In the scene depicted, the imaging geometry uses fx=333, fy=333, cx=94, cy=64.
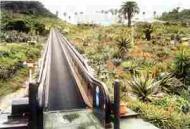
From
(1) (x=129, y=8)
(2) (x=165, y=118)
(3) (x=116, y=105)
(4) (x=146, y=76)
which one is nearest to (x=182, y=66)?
(4) (x=146, y=76)

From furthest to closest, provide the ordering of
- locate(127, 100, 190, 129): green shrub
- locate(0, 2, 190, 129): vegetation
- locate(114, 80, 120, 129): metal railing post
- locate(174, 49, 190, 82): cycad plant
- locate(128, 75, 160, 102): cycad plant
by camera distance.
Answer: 1. locate(174, 49, 190, 82): cycad plant
2. locate(128, 75, 160, 102): cycad plant
3. locate(0, 2, 190, 129): vegetation
4. locate(127, 100, 190, 129): green shrub
5. locate(114, 80, 120, 129): metal railing post

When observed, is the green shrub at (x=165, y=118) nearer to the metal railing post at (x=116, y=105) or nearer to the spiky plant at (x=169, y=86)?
the metal railing post at (x=116, y=105)

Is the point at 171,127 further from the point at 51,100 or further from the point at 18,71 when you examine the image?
the point at 18,71

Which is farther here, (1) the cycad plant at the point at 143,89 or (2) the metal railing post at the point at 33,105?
(1) the cycad plant at the point at 143,89

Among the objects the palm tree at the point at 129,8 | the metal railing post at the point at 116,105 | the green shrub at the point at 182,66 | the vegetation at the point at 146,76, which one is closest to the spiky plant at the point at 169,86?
the vegetation at the point at 146,76

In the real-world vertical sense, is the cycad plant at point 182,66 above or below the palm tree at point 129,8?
below

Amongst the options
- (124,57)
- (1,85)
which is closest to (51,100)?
(1,85)

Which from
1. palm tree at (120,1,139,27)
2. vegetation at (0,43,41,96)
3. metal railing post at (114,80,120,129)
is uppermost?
palm tree at (120,1,139,27)

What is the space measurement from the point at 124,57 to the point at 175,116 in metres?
14.5

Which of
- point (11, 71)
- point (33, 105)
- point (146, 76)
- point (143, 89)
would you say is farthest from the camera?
point (11, 71)

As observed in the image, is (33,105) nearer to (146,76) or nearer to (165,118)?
(165,118)

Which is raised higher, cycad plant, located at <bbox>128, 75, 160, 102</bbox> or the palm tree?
the palm tree

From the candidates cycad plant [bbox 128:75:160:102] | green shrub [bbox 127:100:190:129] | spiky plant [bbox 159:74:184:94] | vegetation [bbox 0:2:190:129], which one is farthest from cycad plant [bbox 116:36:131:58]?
green shrub [bbox 127:100:190:129]

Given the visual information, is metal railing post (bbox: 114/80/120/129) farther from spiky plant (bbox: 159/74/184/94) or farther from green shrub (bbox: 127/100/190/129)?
spiky plant (bbox: 159/74/184/94)
